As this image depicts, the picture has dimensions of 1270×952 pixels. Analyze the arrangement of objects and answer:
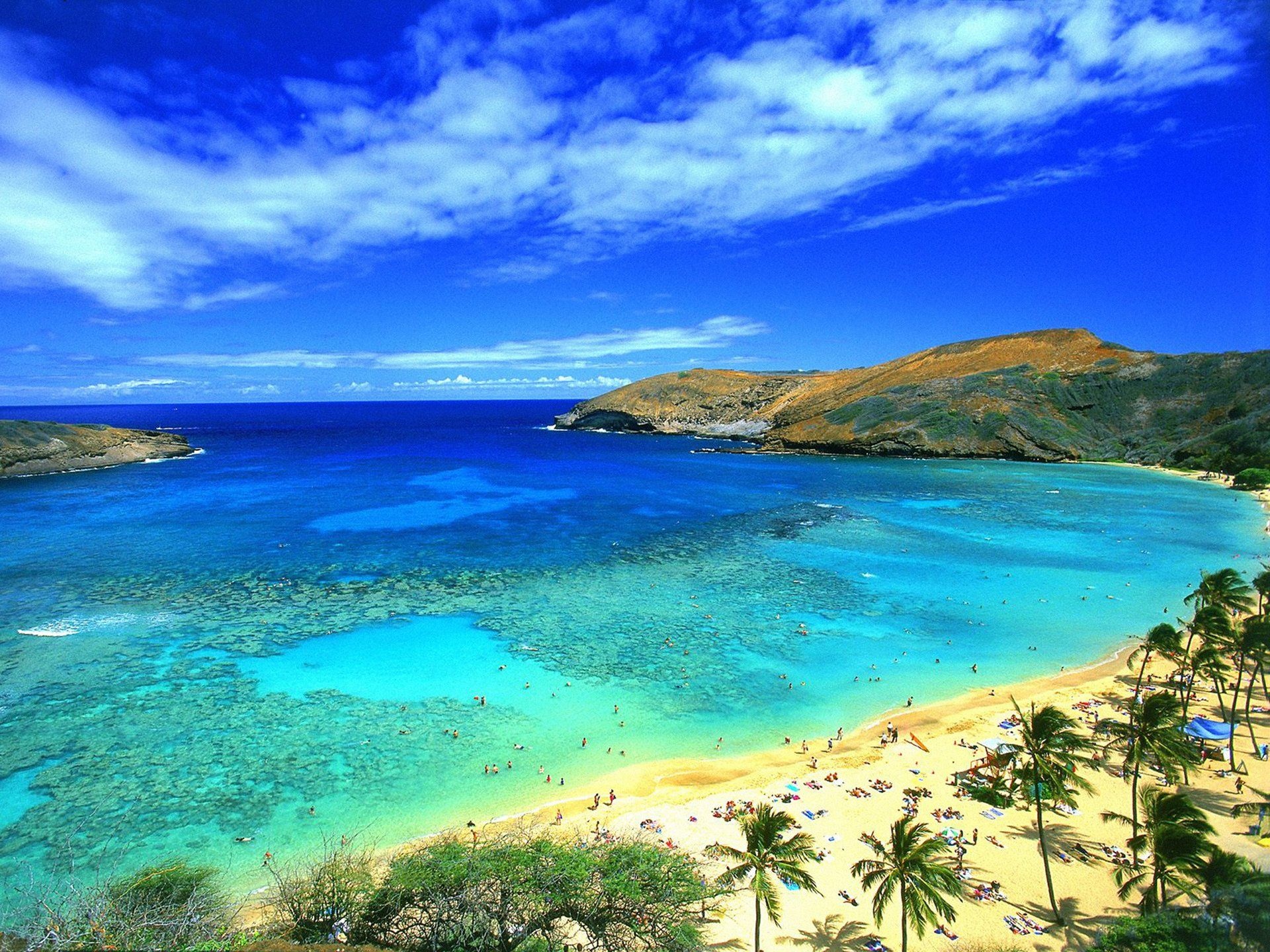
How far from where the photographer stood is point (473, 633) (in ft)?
102

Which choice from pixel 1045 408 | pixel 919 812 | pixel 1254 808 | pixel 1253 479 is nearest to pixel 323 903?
pixel 919 812

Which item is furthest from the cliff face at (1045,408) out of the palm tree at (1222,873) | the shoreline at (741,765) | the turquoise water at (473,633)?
the palm tree at (1222,873)

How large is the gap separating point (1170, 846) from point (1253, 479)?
257ft

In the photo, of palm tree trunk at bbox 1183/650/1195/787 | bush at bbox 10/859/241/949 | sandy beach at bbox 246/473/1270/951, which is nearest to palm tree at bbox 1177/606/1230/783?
palm tree trunk at bbox 1183/650/1195/787

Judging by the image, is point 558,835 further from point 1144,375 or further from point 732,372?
point 732,372

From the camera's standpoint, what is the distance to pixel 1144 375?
9512cm

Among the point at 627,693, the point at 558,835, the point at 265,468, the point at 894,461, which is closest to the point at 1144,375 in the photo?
the point at 894,461

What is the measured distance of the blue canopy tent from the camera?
19516 mm

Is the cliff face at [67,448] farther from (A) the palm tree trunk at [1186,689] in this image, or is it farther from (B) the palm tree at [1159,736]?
(A) the palm tree trunk at [1186,689]

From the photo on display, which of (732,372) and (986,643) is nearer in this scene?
(986,643)

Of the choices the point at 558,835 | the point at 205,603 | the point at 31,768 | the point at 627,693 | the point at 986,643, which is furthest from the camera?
the point at 205,603

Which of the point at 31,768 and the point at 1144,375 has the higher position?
the point at 1144,375

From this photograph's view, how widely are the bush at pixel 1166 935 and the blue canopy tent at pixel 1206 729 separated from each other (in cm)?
1095

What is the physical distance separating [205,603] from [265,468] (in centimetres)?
6570
